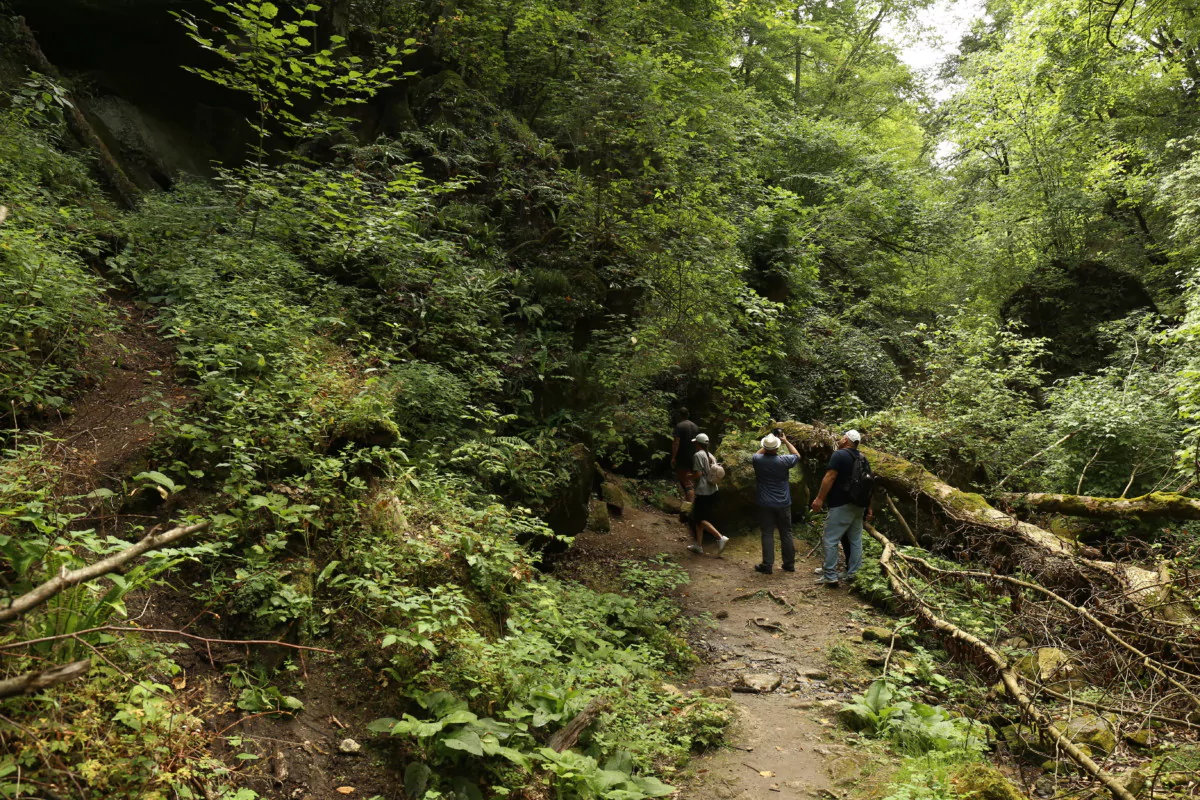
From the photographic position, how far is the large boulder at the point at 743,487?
11.5m

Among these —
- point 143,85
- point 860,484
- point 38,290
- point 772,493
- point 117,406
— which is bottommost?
point 772,493

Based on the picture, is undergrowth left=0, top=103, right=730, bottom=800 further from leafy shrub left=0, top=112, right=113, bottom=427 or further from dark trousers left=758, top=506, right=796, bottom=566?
dark trousers left=758, top=506, right=796, bottom=566

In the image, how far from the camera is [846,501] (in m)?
8.81

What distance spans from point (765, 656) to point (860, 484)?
310 centimetres

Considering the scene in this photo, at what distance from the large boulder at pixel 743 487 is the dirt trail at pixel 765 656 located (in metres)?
0.46

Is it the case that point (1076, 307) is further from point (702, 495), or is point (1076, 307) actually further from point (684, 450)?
point (702, 495)

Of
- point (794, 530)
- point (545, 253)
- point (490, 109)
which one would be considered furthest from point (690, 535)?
point (490, 109)

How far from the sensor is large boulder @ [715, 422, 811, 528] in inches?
452

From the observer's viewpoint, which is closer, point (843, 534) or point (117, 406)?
point (117, 406)

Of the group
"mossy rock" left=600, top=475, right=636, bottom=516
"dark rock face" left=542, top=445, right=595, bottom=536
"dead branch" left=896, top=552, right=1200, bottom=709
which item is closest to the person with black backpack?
"dead branch" left=896, top=552, right=1200, bottom=709

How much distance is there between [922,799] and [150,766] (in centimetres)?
431

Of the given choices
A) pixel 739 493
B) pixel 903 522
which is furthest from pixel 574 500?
pixel 903 522

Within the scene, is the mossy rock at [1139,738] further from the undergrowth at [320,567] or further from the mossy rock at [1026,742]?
the undergrowth at [320,567]

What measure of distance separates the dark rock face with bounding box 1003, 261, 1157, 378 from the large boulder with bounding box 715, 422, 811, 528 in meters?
11.0
